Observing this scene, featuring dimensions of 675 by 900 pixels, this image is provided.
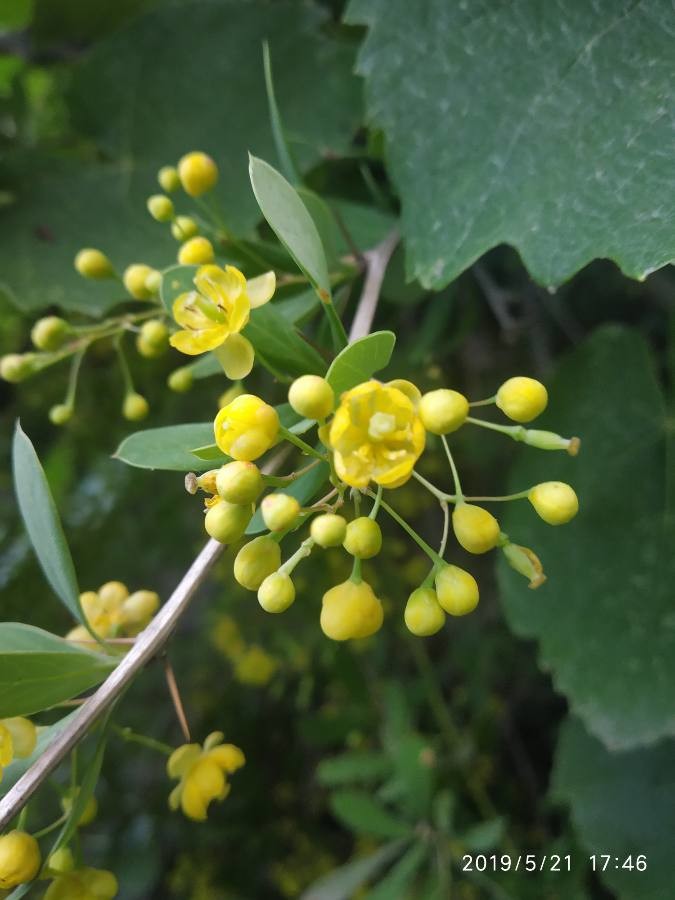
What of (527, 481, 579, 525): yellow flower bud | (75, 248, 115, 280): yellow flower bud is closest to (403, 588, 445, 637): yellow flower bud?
(527, 481, 579, 525): yellow flower bud

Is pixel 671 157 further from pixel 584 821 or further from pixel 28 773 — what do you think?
pixel 584 821

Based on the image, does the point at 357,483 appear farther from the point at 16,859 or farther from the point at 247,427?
the point at 16,859

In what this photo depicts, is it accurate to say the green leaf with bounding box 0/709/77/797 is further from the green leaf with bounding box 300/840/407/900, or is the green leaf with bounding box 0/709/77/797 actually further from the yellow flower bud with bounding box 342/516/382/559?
the green leaf with bounding box 300/840/407/900

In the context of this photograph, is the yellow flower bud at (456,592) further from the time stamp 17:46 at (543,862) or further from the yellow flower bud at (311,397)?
the time stamp 17:46 at (543,862)

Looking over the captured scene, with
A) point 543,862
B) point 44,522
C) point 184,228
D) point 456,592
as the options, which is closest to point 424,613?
point 456,592

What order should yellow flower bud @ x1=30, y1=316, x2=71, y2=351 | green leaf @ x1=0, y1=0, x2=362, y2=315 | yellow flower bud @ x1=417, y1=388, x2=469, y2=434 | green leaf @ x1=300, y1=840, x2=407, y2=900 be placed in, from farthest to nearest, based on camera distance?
1. green leaf @ x1=300, y1=840, x2=407, y2=900
2. green leaf @ x1=0, y1=0, x2=362, y2=315
3. yellow flower bud @ x1=30, y1=316, x2=71, y2=351
4. yellow flower bud @ x1=417, y1=388, x2=469, y2=434

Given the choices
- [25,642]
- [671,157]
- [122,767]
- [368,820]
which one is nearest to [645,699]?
[368,820]
